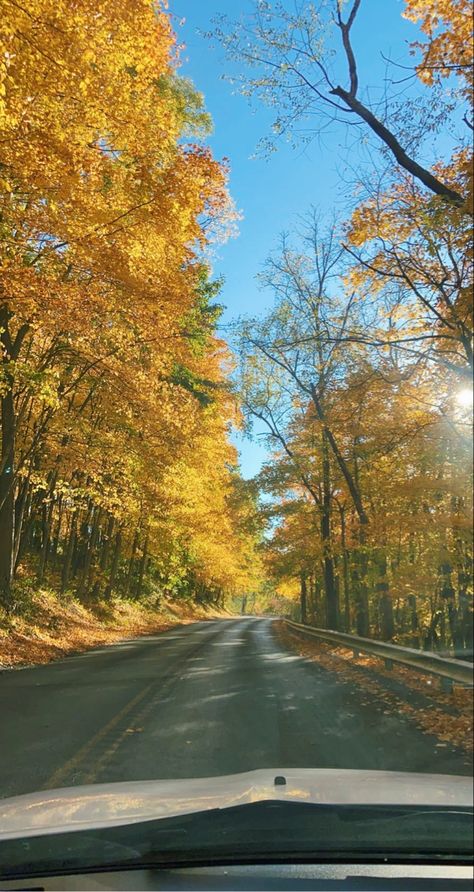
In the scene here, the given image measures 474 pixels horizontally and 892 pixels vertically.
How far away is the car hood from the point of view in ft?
8.90

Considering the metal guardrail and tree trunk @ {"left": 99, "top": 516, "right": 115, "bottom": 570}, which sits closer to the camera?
the metal guardrail

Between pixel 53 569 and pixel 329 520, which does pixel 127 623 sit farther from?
pixel 329 520

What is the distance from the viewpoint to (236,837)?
266 cm

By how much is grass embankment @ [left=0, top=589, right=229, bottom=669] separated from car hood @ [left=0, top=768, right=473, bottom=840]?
10.3 meters

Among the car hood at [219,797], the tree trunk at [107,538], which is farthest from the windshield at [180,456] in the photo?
the tree trunk at [107,538]

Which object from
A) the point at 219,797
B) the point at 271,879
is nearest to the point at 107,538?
the point at 219,797

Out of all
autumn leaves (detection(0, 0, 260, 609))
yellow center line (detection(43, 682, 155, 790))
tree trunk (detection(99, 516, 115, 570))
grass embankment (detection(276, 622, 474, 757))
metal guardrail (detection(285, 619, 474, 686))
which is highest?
autumn leaves (detection(0, 0, 260, 609))

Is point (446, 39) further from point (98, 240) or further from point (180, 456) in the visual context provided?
point (180, 456)

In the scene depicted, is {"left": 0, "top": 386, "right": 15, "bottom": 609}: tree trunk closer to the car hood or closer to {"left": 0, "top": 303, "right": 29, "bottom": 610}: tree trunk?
{"left": 0, "top": 303, "right": 29, "bottom": 610}: tree trunk

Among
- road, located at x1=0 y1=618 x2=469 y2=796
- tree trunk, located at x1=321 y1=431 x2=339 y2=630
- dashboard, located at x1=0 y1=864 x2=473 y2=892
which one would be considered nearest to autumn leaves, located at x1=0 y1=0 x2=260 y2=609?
tree trunk, located at x1=321 y1=431 x2=339 y2=630

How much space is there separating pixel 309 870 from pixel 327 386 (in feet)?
39.9

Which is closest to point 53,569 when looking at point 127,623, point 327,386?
point 127,623

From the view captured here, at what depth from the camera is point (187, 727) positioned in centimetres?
731

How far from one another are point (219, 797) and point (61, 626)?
672 inches
